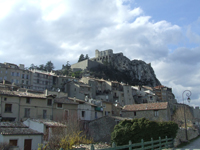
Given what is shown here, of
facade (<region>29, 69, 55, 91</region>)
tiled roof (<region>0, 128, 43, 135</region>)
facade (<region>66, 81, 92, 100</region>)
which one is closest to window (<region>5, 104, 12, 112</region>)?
tiled roof (<region>0, 128, 43, 135</region>)

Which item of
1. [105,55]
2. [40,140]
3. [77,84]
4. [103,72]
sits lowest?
[40,140]

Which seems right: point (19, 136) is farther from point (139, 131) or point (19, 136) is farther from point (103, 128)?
point (103, 128)

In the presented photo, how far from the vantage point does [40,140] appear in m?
24.4

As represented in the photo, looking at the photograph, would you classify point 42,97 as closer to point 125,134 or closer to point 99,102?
point 99,102

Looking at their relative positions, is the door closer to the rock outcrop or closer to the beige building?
the beige building

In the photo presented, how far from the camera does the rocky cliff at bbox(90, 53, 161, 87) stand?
118 meters

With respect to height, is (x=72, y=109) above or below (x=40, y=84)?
below

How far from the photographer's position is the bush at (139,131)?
73.8ft

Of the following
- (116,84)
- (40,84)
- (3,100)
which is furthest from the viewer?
(116,84)

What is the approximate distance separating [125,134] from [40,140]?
945 cm

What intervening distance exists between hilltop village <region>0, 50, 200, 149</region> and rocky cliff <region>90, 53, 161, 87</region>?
2854 cm

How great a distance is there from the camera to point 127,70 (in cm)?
13200

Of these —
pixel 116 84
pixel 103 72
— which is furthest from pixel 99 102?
pixel 103 72

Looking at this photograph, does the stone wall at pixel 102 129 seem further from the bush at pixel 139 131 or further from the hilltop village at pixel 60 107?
the bush at pixel 139 131
